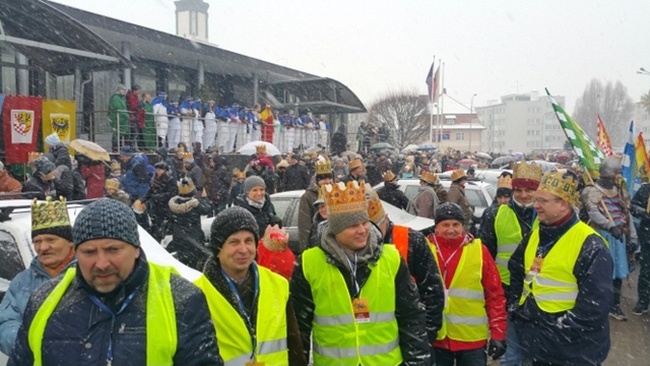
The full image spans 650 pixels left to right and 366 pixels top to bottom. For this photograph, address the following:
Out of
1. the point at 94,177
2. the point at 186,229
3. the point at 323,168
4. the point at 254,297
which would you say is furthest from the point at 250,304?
the point at 94,177

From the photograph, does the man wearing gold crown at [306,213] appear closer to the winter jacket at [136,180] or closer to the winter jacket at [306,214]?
the winter jacket at [306,214]

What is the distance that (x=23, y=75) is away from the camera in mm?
15984

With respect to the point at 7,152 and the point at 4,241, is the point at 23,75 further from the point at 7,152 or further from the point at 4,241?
the point at 4,241

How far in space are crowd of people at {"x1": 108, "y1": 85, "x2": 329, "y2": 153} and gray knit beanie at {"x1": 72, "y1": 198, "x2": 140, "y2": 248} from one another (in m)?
13.5

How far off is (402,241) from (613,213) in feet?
16.8

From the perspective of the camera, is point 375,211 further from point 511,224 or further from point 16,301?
point 16,301

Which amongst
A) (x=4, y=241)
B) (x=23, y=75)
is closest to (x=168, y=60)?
(x=23, y=75)

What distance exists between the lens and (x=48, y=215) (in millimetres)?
3375

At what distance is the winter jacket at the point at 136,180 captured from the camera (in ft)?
35.9

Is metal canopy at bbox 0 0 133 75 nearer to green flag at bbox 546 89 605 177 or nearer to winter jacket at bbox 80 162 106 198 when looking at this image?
winter jacket at bbox 80 162 106 198

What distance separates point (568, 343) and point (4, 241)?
414 cm

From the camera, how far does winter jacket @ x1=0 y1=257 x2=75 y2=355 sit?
10.0ft

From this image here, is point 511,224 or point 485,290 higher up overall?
point 511,224

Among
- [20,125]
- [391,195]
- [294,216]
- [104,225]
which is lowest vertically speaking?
[294,216]
